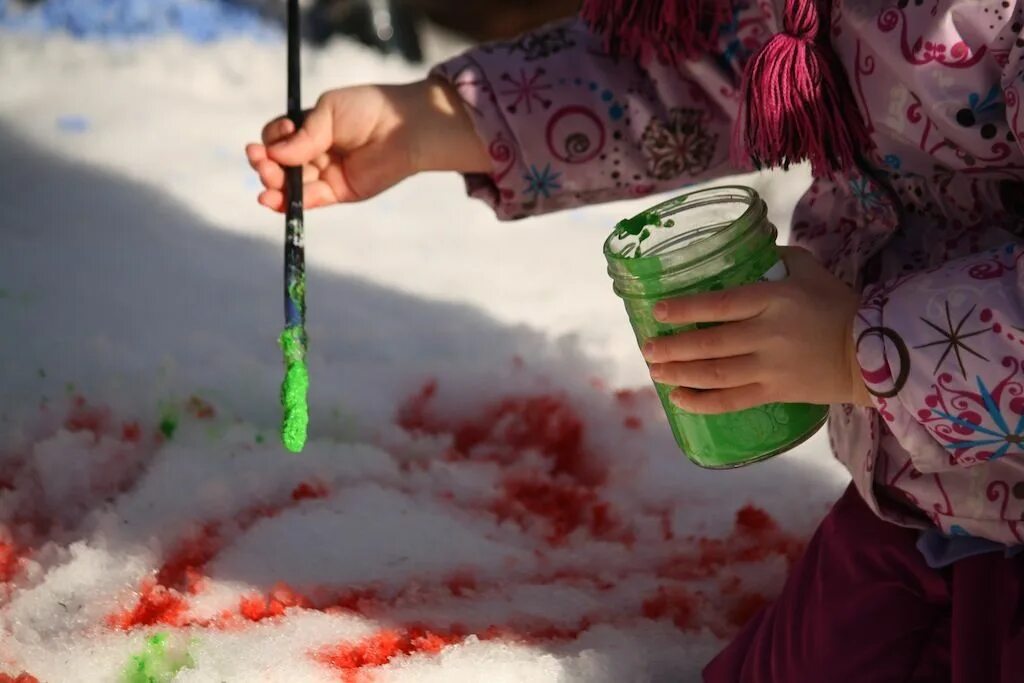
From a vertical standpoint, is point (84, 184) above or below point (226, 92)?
below

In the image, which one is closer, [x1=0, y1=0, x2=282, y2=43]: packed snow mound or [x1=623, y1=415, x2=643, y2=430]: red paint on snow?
[x1=623, y1=415, x2=643, y2=430]: red paint on snow

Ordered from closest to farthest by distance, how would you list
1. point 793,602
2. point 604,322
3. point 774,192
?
point 793,602 → point 604,322 → point 774,192

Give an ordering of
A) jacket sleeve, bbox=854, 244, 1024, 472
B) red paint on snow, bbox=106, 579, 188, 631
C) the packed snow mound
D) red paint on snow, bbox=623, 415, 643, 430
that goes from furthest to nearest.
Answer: the packed snow mound, red paint on snow, bbox=623, 415, 643, 430, red paint on snow, bbox=106, 579, 188, 631, jacket sleeve, bbox=854, 244, 1024, 472

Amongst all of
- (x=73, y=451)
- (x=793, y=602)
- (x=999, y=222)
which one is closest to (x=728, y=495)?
(x=793, y=602)

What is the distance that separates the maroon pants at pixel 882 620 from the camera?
636mm

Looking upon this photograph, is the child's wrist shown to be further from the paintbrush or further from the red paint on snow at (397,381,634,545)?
the red paint on snow at (397,381,634,545)

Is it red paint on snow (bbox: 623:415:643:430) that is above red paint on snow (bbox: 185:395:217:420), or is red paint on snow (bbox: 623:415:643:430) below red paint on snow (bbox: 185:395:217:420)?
below

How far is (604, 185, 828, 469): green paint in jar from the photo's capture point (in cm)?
58

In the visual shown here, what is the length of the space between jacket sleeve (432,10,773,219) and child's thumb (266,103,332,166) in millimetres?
95

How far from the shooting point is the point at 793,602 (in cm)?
70

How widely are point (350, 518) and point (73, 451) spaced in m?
0.19

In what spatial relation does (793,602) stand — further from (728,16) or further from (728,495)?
(728,16)

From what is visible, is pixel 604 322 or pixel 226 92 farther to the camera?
pixel 226 92

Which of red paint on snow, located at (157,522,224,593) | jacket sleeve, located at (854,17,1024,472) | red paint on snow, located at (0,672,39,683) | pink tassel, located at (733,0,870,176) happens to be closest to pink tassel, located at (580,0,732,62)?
pink tassel, located at (733,0,870,176)
